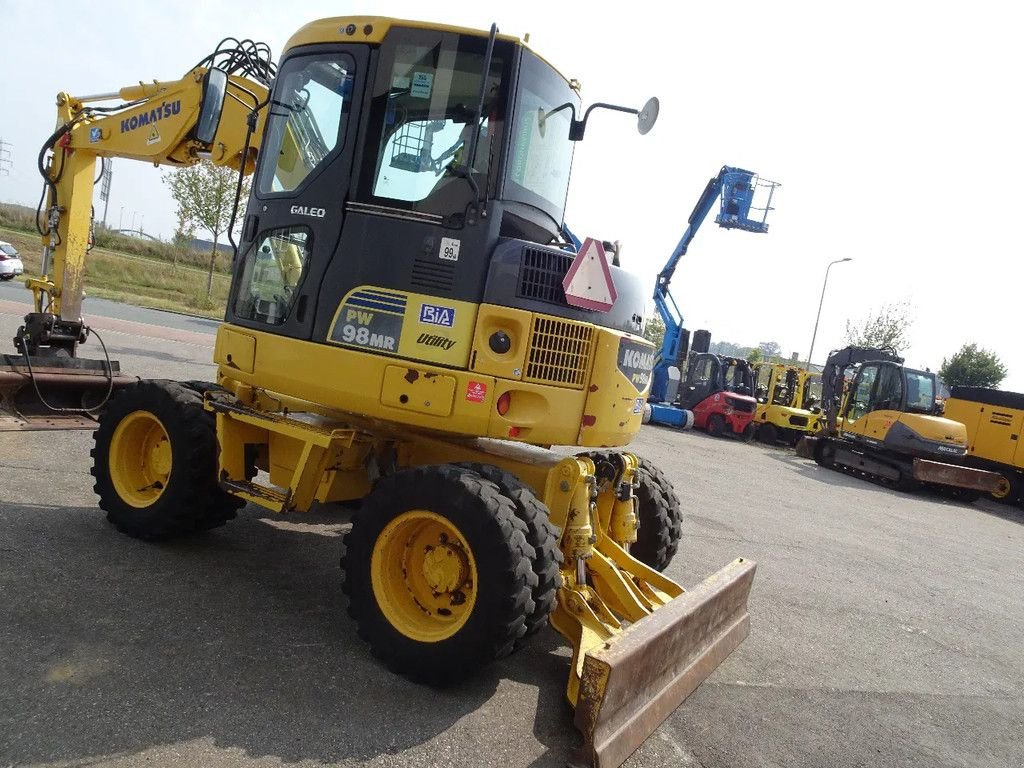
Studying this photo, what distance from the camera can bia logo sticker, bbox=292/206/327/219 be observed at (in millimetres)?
4270

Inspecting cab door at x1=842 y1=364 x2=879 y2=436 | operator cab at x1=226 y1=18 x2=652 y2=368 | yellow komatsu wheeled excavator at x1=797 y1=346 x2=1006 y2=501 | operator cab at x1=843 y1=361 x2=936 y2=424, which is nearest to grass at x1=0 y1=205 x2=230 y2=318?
yellow komatsu wheeled excavator at x1=797 y1=346 x2=1006 y2=501

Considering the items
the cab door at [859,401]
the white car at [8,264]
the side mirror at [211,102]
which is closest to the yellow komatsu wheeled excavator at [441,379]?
the side mirror at [211,102]

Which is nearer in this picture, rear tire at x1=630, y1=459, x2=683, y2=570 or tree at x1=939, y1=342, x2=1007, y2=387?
rear tire at x1=630, y1=459, x2=683, y2=570

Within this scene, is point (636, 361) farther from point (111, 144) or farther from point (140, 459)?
point (111, 144)

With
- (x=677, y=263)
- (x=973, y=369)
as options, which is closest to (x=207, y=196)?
(x=677, y=263)

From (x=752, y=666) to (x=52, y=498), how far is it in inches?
196

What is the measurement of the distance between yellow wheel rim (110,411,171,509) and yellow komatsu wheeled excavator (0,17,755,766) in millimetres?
87

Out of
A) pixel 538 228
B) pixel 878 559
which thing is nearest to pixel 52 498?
pixel 538 228

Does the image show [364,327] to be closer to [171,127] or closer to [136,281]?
[171,127]

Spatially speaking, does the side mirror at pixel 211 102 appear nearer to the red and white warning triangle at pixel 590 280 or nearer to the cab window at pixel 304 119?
the cab window at pixel 304 119

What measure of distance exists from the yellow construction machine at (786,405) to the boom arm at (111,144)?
735 inches

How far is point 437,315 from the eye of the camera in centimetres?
398

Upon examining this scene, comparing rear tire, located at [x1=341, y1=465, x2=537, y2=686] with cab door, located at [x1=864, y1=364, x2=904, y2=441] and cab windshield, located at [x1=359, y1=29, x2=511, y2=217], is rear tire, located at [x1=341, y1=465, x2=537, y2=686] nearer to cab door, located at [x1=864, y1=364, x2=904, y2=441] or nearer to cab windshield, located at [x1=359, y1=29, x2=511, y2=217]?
cab windshield, located at [x1=359, y1=29, x2=511, y2=217]

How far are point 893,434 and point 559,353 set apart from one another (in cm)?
1429
